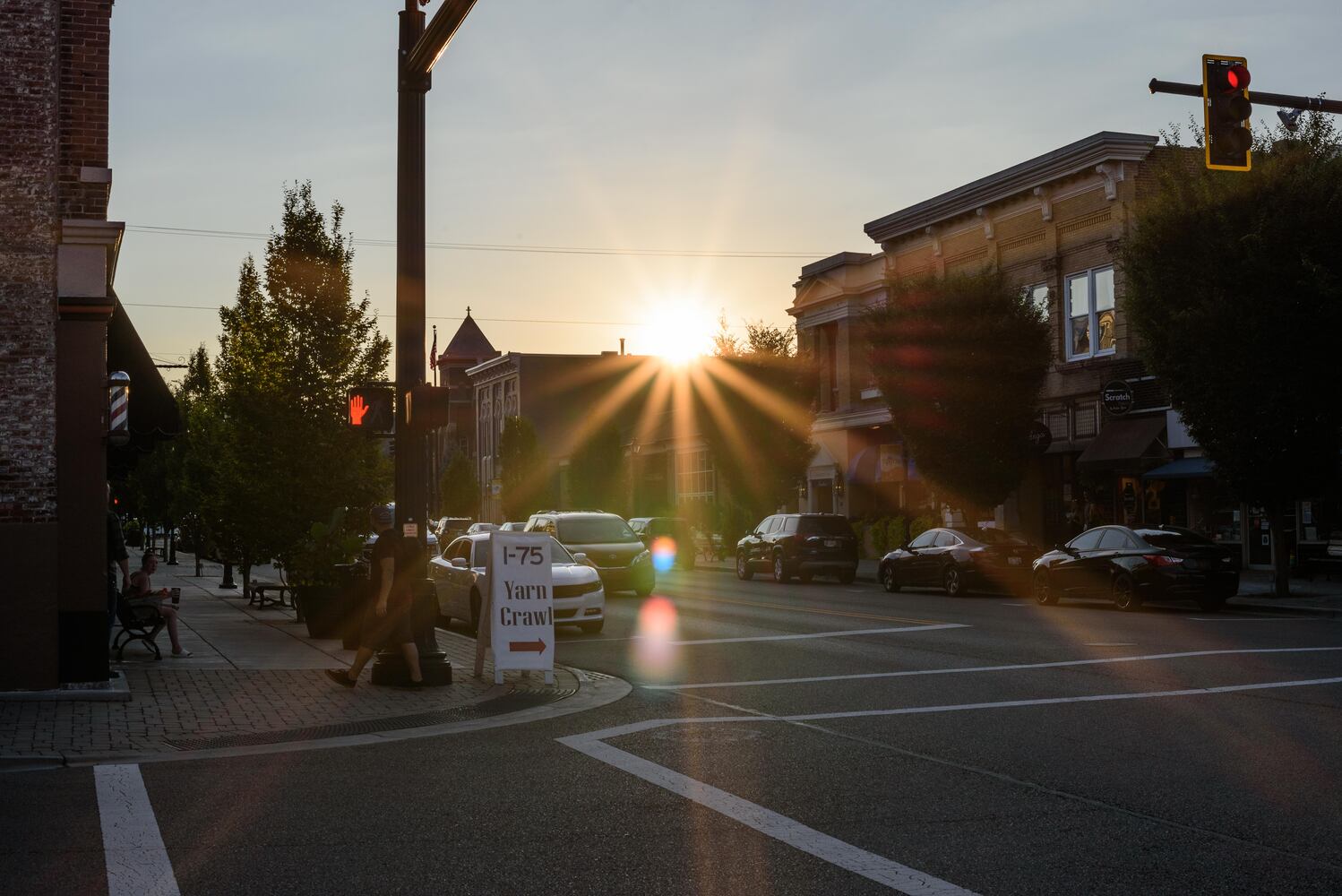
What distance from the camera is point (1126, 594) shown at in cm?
2259

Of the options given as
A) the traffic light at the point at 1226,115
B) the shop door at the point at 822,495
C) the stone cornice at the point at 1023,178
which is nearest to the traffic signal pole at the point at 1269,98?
the traffic light at the point at 1226,115

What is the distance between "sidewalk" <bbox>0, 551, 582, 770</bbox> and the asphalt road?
A: 855 millimetres

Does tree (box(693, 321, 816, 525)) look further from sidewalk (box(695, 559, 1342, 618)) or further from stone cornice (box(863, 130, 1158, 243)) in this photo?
sidewalk (box(695, 559, 1342, 618))

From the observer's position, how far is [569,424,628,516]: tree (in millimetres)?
65250

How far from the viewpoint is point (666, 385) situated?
83750 mm

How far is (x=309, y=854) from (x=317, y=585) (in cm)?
1291

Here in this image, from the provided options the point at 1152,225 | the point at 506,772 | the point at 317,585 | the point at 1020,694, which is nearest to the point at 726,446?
the point at 1152,225

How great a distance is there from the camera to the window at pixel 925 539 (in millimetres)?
29078

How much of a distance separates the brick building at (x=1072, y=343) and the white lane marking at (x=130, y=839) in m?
23.4

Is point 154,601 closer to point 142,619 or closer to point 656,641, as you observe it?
point 142,619

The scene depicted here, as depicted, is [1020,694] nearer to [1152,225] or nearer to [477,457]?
[1152,225]

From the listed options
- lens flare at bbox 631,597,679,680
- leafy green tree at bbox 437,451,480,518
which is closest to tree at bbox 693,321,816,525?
lens flare at bbox 631,597,679,680

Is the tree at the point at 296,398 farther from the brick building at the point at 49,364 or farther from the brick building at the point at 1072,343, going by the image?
the brick building at the point at 1072,343

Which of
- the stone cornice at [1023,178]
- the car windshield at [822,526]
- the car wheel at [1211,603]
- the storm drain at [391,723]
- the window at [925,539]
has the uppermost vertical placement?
the stone cornice at [1023,178]
